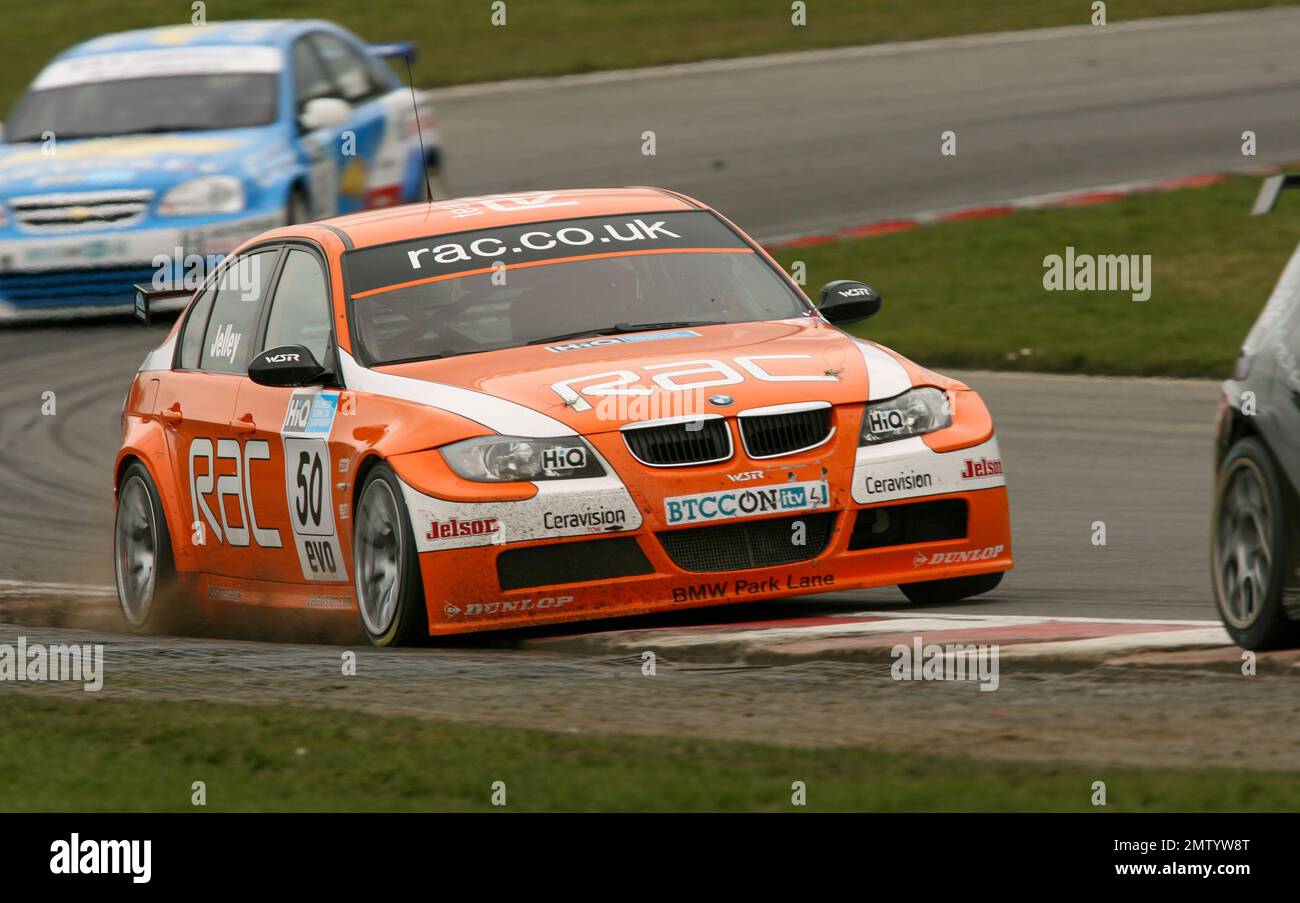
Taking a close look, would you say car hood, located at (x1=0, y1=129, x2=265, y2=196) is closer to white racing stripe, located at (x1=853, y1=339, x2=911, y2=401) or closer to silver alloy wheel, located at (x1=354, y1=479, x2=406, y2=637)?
silver alloy wheel, located at (x1=354, y1=479, x2=406, y2=637)

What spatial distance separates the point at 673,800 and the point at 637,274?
406 centimetres

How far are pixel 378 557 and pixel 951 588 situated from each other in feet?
6.51

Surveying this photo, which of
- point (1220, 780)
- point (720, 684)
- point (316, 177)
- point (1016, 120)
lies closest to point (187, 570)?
point (720, 684)

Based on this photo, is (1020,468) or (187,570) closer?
(187,570)

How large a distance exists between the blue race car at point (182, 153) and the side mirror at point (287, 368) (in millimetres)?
6463

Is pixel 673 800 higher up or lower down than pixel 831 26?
lower down

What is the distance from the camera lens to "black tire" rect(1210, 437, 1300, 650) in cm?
711

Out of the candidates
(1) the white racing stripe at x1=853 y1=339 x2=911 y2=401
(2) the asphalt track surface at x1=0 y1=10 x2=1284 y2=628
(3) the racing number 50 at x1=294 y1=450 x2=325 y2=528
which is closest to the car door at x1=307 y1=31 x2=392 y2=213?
(2) the asphalt track surface at x1=0 y1=10 x2=1284 y2=628

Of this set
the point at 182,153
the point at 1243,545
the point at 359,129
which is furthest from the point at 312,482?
the point at 359,129

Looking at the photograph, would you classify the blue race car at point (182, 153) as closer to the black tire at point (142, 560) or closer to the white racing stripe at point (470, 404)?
the black tire at point (142, 560)

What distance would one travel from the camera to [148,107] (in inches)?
692
